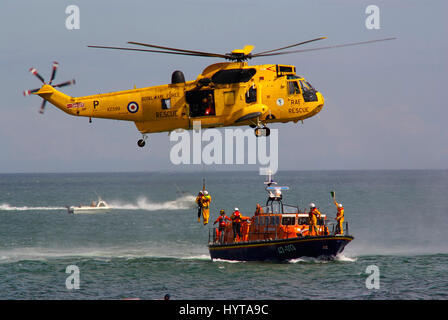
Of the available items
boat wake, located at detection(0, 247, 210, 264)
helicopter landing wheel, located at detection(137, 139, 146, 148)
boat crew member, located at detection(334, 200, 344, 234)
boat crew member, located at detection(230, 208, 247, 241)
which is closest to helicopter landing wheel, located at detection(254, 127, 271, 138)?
helicopter landing wheel, located at detection(137, 139, 146, 148)

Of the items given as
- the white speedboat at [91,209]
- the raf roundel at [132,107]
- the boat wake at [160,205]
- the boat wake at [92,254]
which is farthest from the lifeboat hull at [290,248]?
the boat wake at [160,205]

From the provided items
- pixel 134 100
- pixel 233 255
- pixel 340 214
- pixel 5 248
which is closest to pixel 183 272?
pixel 233 255

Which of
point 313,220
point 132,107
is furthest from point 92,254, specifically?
point 132,107

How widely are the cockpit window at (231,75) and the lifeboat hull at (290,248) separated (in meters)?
12.7

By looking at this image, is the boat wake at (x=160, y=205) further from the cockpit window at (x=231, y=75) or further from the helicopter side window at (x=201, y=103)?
the cockpit window at (x=231, y=75)

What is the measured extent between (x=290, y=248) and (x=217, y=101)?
42.3ft

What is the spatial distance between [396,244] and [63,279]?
100ft

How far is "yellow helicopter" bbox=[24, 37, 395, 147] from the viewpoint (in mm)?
32312

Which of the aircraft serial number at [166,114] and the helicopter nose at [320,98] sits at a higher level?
the helicopter nose at [320,98]

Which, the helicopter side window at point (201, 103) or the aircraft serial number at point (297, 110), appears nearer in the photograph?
the helicopter side window at point (201, 103)

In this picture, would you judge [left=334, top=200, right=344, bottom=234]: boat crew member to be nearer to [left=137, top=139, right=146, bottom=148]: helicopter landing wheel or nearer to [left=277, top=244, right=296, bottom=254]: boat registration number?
[left=277, top=244, right=296, bottom=254]: boat registration number

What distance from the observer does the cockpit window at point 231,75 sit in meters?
32.1

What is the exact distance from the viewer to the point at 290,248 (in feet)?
135

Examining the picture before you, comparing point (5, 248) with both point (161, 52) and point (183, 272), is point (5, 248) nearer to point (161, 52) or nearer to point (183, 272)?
point (183, 272)
